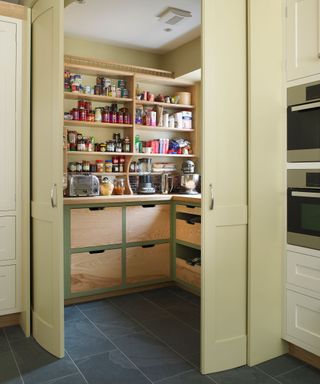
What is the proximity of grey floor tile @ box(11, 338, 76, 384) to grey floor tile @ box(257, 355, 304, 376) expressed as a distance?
110cm

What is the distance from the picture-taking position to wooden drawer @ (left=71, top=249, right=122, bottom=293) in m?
3.12

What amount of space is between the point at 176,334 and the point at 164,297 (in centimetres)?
79

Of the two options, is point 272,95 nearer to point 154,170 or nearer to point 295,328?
point 295,328

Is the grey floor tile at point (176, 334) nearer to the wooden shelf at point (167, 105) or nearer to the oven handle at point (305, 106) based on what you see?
the oven handle at point (305, 106)

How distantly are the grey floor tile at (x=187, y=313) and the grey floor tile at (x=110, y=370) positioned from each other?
0.69 m

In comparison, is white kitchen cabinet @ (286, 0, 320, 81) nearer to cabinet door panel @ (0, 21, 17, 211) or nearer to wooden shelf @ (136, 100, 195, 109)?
cabinet door panel @ (0, 21, 17, 211)

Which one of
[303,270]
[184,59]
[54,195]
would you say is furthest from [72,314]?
[184,59]

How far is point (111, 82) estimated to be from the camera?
4004mm

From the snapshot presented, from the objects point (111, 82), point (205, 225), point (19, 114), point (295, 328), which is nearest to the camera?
point (205, 225)

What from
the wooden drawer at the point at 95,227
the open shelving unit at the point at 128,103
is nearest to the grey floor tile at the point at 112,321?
the wooden drawer at the point at 95,227

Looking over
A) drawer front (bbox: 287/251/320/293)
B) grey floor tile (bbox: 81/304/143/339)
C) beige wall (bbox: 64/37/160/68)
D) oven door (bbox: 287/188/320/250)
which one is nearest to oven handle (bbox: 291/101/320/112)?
oven door (bbox: 287/188/320/250)

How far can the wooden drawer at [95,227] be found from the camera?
3.12m

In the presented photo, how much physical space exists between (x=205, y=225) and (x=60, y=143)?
0.98 metres

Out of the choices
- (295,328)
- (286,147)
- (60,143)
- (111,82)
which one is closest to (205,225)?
(286,147)
